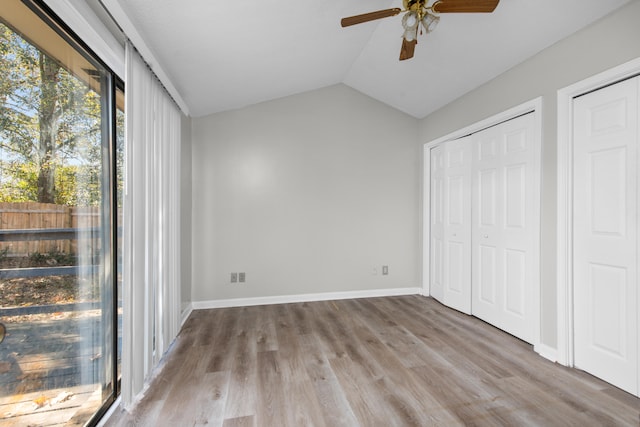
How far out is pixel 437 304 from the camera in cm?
379

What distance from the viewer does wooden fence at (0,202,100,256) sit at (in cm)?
110

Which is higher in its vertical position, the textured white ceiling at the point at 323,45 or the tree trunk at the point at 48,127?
the textured white ceiling at the point at 323,45

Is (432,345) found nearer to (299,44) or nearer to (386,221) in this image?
(386,221)

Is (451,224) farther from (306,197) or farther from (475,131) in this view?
(306,197)

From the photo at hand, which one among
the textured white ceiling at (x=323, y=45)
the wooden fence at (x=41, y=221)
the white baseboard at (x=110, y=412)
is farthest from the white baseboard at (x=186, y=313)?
the textured white ceiling at (x=323, y=45)

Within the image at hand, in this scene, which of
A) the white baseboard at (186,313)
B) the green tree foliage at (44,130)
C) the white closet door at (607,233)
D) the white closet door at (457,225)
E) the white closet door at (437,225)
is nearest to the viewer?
the green tree foliage at (44,130)

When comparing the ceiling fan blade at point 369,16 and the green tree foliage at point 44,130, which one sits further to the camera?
the ceiling fan blade at point 369,16

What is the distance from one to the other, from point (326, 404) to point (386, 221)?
9.02 ft

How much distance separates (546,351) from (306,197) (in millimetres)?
2894

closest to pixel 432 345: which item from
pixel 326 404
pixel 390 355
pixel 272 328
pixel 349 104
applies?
pixel 390 355

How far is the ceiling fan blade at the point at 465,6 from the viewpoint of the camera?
1716 millimetres

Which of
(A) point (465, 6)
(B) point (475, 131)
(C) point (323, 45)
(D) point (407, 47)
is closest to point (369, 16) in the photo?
(D) point (407, 47)

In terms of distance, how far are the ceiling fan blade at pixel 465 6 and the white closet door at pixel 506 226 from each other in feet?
4.15

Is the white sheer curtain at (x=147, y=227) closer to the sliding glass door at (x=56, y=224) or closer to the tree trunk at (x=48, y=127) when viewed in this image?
the sliding glass door at (x=56, y=224)
